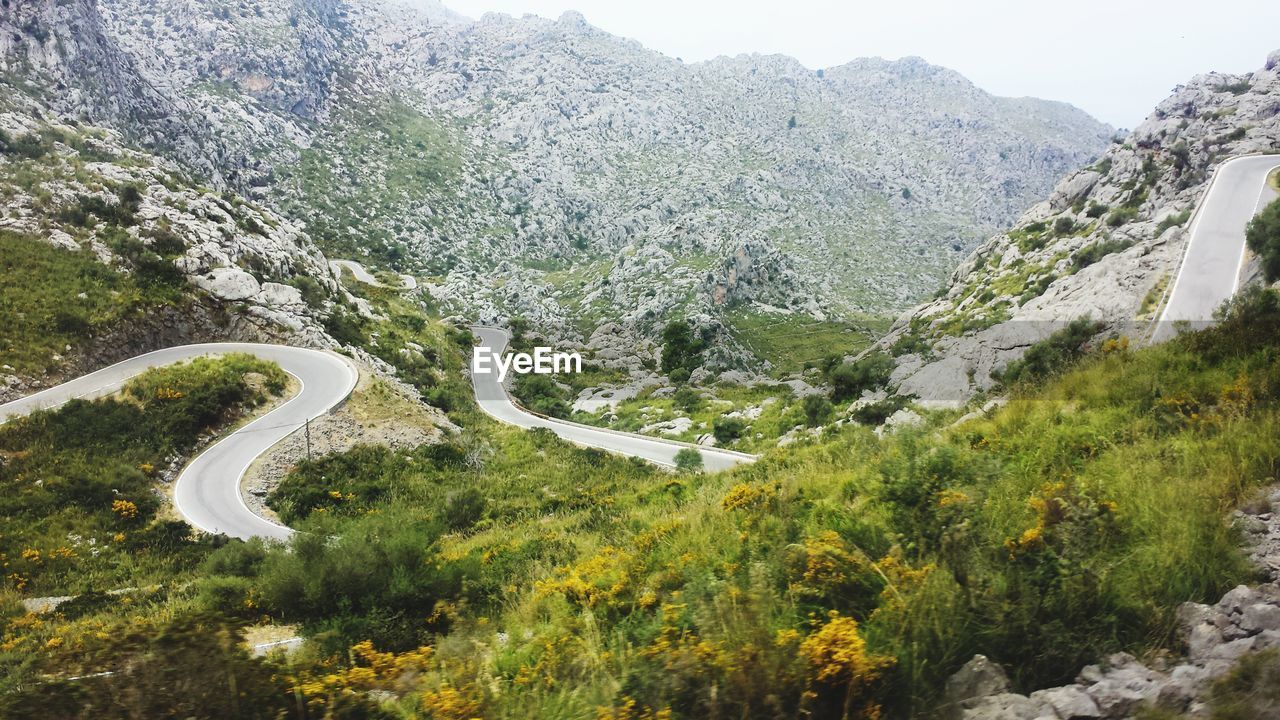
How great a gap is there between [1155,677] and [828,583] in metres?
2.01

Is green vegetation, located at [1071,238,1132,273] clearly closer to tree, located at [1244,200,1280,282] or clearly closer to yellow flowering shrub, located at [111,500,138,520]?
tree, located at [1244,200,1280,282]

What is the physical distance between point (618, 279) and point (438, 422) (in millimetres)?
62250

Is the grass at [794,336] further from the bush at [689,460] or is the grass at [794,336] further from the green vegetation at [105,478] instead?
the green vegetation at [105,478]

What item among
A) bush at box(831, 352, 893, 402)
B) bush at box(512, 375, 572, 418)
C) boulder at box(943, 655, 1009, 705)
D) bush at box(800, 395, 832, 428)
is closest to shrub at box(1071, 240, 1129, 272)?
bush at box(831, 352, 893, 402)

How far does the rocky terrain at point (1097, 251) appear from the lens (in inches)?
1124

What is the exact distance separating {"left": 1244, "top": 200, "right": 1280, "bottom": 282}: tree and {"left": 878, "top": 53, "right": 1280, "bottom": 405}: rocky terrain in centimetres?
354

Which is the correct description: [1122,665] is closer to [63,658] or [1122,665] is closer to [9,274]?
[63,658]

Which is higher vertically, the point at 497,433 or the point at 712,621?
the point at 712,621

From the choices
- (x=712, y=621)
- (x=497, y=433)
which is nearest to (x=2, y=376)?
(x=497, y=433)

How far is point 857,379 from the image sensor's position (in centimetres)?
3297

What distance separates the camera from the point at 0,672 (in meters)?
6.74

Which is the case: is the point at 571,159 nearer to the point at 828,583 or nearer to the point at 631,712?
the point at 828,583

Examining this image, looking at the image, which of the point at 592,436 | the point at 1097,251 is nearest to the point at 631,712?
the point at 592,436

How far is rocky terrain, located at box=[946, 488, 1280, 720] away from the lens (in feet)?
9.53
